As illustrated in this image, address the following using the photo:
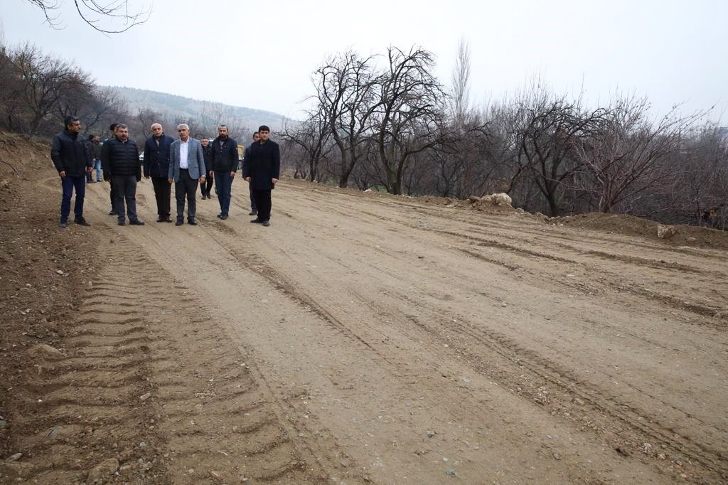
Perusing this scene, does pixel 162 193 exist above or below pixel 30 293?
above

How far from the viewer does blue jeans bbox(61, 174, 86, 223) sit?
22.8ft

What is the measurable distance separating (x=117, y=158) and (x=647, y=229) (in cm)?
1066

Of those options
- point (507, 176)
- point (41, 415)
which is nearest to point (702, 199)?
point (507, 176)

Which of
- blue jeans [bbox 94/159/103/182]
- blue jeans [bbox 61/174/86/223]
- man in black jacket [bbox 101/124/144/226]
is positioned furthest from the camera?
blue jeans [bbox 94/159/103/182]

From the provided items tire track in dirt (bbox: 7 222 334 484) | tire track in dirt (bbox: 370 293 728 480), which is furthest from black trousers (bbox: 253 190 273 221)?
tire track in dirt (bbox: 370 293 728 480)

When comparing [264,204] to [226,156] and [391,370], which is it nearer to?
[226,156]

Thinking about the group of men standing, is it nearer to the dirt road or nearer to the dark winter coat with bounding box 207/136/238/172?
the dark winter coat with bounding box 207/136/238/172

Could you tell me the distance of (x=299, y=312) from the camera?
4.13 m

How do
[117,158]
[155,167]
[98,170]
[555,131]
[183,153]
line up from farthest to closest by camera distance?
[555,131]
[98,170]
[155,167]
[183,153]
[117,158]

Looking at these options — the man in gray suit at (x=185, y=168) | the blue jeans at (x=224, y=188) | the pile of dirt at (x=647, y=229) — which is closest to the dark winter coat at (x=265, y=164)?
the blue jeans at (x=224, y=188)

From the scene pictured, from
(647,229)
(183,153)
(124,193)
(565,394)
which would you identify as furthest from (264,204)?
(647,229)

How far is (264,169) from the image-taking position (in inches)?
326

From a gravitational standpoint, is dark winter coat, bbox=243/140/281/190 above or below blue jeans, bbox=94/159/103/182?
above

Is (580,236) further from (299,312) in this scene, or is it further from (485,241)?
(299,312)
